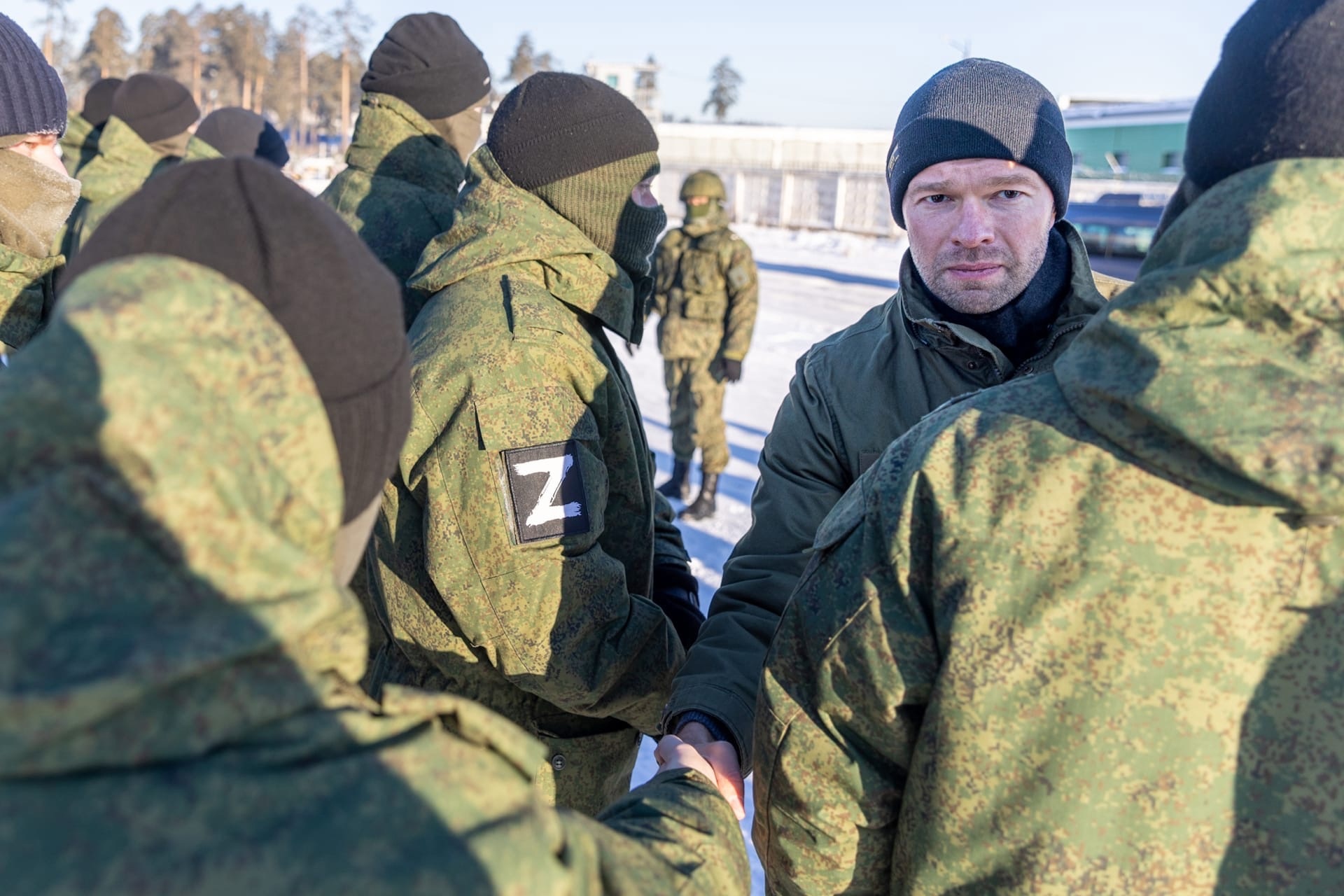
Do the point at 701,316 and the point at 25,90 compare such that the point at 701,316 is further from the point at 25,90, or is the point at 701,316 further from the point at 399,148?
the point at 25,90

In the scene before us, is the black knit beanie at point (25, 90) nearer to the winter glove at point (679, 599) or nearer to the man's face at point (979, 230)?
the winter glove at point (679, 599)

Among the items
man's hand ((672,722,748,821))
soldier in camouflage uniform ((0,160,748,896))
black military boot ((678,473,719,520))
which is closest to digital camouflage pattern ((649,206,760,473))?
black military boot ((678,473,719,520))

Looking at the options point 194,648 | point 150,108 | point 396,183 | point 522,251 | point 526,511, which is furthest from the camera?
point 150,108

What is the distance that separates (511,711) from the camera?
2.11 metres

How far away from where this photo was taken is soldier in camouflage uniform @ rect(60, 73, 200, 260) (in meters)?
4.81

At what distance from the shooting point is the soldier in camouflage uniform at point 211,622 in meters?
0.72

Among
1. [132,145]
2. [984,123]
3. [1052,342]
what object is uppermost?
[984,123]

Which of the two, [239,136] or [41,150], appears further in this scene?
[239,136]

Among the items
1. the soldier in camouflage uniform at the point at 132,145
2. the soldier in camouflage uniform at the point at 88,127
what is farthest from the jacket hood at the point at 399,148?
the soldier in camouflage uniform at the point at 88,127

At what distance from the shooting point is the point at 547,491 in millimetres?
1883

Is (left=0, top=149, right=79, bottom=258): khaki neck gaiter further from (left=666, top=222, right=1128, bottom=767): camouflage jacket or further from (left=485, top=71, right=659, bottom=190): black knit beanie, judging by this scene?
(left=666, top=222, right=1128, bottom=767): camouflage jacket

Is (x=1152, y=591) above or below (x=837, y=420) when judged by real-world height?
above

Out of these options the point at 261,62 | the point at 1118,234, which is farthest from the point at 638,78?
the point at 1118,234

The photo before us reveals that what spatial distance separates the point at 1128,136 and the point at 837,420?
3447cm
